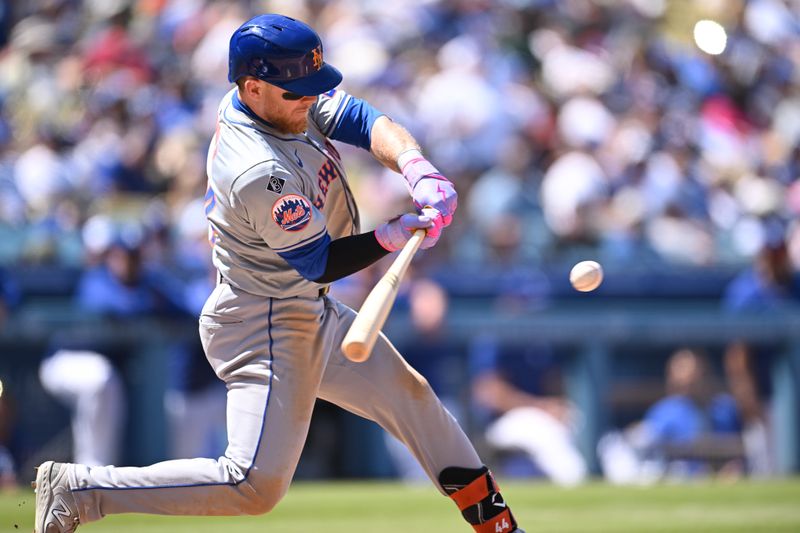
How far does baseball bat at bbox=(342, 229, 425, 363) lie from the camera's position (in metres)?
3.75

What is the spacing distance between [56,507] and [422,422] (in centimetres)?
124

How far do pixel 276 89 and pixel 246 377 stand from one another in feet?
3.13

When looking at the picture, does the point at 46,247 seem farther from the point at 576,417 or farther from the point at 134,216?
the point at 576,417

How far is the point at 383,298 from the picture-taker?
155 inches

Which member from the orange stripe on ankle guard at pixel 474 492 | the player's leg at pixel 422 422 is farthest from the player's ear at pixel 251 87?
the orange stripe on ankle guard at pixel 474 492

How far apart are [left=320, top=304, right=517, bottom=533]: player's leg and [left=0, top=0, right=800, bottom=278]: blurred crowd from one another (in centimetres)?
501

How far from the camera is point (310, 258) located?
412 cm

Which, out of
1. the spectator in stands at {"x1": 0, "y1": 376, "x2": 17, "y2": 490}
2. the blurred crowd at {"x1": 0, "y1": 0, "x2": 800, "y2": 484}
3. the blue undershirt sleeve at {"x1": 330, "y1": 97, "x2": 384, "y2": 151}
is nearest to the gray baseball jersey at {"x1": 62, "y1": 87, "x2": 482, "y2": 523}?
the blue undershirt sleeve at {"x1": 330, "y1": 97, "x2": 384, "y2": 151}

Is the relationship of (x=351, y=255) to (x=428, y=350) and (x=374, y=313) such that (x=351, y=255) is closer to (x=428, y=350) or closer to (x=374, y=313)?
(x=374, y=313)

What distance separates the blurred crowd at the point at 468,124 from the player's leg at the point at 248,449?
5028 mm

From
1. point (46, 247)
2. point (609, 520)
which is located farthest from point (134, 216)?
point (609, 520)

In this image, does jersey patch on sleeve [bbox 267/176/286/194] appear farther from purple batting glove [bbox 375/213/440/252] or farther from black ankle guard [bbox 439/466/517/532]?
black ankle guard [bbox 439/466/517/532]

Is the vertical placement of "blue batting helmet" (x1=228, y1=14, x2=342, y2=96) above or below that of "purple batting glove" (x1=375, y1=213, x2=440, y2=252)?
above

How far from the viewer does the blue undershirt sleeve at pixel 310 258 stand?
411 centimetres
